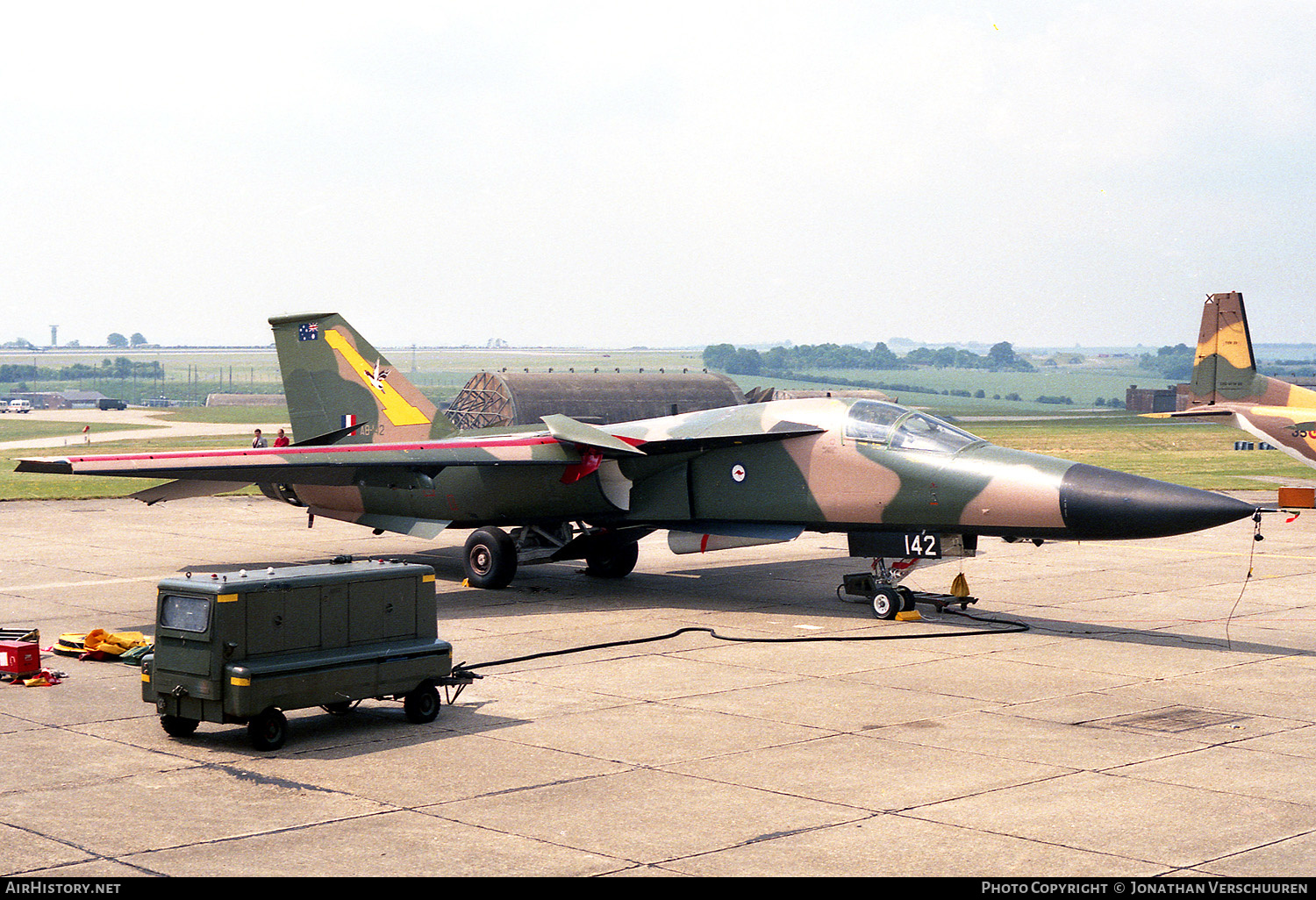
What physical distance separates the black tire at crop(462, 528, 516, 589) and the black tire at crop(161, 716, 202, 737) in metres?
9.53

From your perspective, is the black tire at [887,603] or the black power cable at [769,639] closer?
the black power cable at [769,639]

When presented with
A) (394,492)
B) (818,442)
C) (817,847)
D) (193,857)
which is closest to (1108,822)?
(817,847)

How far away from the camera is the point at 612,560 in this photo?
2198 centimetres

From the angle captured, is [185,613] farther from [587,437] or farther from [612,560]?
[612,560]

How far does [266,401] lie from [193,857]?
151 m

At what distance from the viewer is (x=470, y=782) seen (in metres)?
10.0

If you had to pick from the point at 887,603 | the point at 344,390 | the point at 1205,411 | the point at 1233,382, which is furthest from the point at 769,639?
the point at 1233,382

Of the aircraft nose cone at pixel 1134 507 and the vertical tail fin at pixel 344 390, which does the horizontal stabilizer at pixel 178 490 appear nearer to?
the vertical tail fin at pixel 344 390

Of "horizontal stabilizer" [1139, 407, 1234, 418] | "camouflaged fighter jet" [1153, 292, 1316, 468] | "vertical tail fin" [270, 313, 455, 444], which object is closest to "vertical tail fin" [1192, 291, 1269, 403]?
"camouflaged fighter jet" [1153, 292, 1316, 468]

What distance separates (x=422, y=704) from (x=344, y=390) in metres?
12.4

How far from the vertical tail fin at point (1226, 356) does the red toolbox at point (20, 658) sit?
32.9m

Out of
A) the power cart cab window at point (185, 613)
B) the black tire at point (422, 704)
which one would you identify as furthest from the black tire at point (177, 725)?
the black tire at point (422, 704)

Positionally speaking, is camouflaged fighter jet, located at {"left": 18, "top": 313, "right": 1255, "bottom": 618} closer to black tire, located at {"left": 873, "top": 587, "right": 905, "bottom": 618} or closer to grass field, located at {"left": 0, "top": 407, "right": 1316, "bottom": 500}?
black tire, located at {"left": 873, "top": 587, "right": 905, "bottom": 618}

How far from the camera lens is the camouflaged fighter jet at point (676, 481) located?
16297 millimetres
